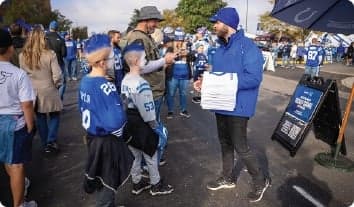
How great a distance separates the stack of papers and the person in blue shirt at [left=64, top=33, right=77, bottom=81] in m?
10.5

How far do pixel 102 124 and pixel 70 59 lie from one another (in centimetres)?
1197

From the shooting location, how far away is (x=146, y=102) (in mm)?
3742

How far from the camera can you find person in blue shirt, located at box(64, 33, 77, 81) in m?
14.1

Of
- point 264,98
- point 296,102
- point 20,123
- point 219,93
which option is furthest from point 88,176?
point 264,98

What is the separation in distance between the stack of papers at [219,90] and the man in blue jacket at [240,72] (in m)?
0.07

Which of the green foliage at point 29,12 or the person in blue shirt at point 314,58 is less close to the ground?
the green foliage at point 29,12

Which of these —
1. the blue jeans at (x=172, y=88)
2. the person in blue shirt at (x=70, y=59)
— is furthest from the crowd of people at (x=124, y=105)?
the person in blue shirt at (x=70, y=59)

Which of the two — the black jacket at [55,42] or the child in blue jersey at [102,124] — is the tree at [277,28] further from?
the child in blue jersey at [102,124]

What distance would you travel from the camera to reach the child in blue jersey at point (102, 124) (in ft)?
9.55

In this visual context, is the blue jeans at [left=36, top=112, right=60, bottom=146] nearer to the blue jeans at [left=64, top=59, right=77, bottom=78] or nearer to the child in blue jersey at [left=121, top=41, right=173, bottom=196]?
the child in blue jersey at [left=121, top=41, right=173, bottom=196]

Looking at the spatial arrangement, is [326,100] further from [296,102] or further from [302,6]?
[302,6]

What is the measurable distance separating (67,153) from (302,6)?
3.78 metres

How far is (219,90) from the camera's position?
372 cm

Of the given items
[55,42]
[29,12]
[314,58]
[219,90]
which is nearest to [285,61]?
[314,58]
